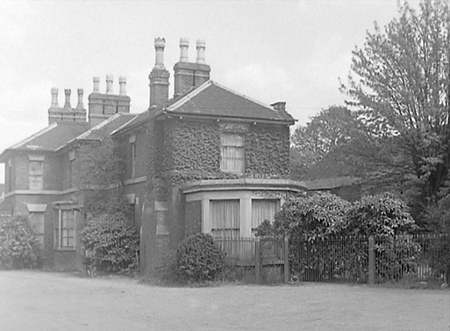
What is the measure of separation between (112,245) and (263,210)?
294 inches

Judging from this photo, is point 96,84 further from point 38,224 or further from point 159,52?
point 159,52

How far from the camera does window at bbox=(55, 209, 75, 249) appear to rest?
38656 mm

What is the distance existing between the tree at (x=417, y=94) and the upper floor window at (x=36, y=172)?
18.5 meters

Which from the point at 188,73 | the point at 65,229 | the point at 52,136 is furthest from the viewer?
the point at 52,136

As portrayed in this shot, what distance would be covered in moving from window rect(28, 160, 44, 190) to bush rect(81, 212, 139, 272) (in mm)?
10828

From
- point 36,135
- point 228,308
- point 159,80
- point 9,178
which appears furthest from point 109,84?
point 228,308

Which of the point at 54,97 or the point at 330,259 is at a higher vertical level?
the point at 54,97

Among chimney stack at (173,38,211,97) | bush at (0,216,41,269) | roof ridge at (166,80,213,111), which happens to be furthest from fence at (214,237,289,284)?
bush at (0,216,41,269)

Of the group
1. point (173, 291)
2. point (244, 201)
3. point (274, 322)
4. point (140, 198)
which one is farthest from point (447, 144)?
point (274, 322)

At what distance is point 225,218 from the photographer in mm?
26859

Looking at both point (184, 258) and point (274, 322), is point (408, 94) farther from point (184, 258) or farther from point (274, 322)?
point (274, 322)

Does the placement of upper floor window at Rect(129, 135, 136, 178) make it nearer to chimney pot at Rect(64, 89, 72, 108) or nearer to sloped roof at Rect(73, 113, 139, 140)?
sloped roof at Rect(73, 113, 139, 140)

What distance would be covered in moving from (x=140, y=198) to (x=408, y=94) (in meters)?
12.2

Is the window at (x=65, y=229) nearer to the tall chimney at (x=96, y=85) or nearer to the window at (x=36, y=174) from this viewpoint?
the window at (x=36, y=174)
